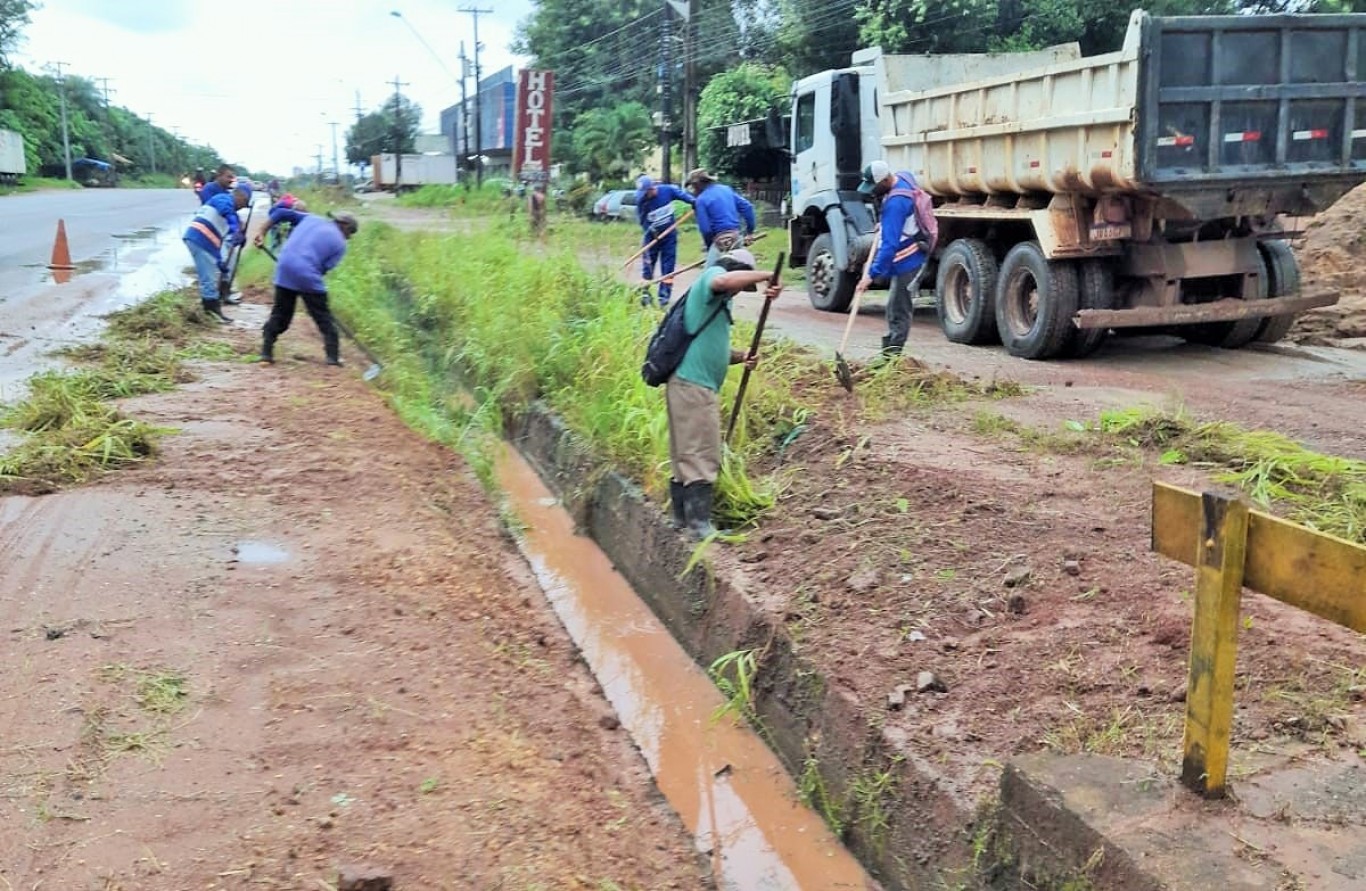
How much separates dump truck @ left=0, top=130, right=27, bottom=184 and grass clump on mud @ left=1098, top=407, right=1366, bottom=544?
5458 cm

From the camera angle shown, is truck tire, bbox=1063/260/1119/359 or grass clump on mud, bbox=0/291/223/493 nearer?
grass clump on mud, bbox=0/291/223/493

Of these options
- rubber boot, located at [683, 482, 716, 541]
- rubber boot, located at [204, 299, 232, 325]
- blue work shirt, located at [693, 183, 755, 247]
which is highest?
blue work shirt, located at [693, 183, 755, 247]

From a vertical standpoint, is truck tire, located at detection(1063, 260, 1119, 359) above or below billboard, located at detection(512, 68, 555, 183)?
below

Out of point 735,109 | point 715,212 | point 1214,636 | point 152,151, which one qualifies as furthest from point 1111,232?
point 152,151

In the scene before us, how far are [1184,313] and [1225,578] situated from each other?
7.10 m

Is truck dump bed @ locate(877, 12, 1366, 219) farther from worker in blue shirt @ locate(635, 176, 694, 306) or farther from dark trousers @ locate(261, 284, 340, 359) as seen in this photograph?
dark trousers @ locate(261, 284, 340, 359)

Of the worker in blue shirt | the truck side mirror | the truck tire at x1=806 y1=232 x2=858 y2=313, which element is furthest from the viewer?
the truck side mirror

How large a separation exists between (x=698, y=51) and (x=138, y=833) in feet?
127

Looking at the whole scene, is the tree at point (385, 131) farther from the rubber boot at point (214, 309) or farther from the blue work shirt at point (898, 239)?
the blue work shirt at point (898, 239)

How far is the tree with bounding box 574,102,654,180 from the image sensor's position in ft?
124

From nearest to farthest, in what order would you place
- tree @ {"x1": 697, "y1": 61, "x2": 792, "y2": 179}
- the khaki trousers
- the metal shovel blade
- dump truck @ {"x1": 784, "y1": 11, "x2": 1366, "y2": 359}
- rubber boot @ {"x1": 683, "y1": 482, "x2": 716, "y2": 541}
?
the khaki trousers
rubber boot @ {"x1": 683, "y1": 482, "x2": 716, "y2": 541}
the metal shovel blade
dump truck @ {"x1": 784, "y1": 11, "x2": 1366, "y2": 359}
tree @ {"x1": 697, "y1": 61, "x2": 792, "y2": 179}

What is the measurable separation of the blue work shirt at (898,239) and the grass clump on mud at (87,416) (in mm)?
5264

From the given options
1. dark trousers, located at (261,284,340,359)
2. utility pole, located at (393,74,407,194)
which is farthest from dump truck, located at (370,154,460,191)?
dark trousers, located at (261,284,340,359)

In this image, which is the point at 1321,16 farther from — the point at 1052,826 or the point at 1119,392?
the point at 1052,826
